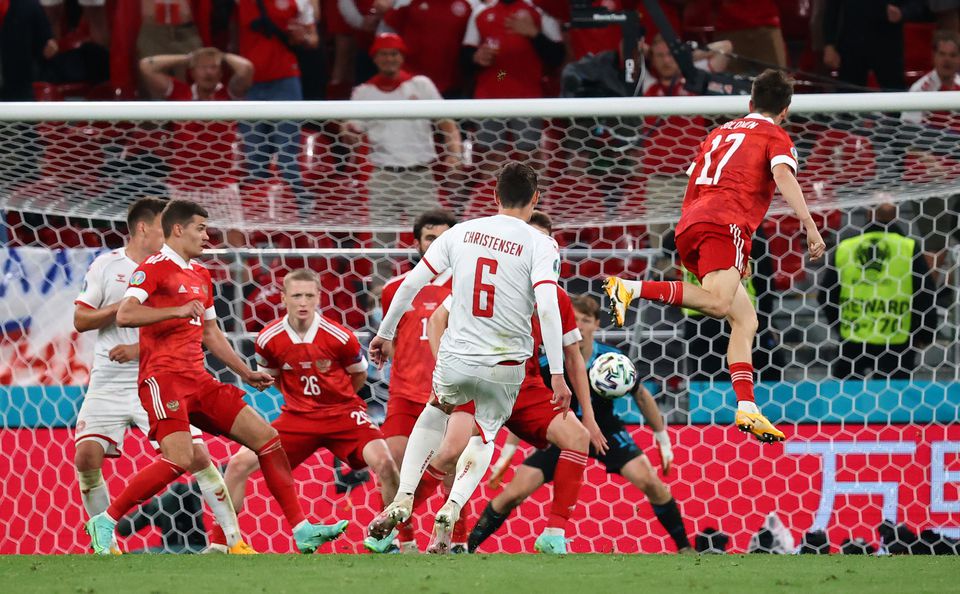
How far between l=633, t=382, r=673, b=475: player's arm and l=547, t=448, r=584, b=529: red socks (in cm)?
102

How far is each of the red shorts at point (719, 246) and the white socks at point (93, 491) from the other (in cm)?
326

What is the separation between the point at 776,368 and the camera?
809cm

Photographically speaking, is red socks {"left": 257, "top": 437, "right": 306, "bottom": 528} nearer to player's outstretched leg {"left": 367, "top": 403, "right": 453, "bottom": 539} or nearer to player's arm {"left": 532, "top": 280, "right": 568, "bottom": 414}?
player's outstretched leg {"left": 367, "top": 403, "right": 453, "bottom": 539}

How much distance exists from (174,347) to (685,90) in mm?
4189

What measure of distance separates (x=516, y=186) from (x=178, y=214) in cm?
164

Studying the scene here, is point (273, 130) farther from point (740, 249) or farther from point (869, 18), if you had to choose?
point (869, 18)

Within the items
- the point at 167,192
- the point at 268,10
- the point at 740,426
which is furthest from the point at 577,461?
the point at 268,10

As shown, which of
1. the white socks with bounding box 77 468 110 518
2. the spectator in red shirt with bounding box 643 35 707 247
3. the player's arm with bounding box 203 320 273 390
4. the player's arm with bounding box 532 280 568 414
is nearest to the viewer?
the player's arm with bounding box 532 280 568 414

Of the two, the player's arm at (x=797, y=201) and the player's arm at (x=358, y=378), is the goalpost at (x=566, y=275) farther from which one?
the player's arm at (x=797, y=201)

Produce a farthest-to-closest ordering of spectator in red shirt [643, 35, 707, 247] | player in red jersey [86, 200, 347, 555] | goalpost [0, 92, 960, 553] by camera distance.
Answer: spectator in red shirt [643, 35, 707, 247]
goalpost [0, 92, 960, 553]
player in red jersey [86, 200, 347, 555]

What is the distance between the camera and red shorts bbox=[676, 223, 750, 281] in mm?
5984

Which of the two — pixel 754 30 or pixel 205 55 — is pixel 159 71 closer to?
pixel 205 55

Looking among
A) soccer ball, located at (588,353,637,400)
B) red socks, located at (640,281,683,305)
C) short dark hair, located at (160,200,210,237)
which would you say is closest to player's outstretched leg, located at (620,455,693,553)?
soccer ball, located at (588,353,637,400)

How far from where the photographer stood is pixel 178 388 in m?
6.36
